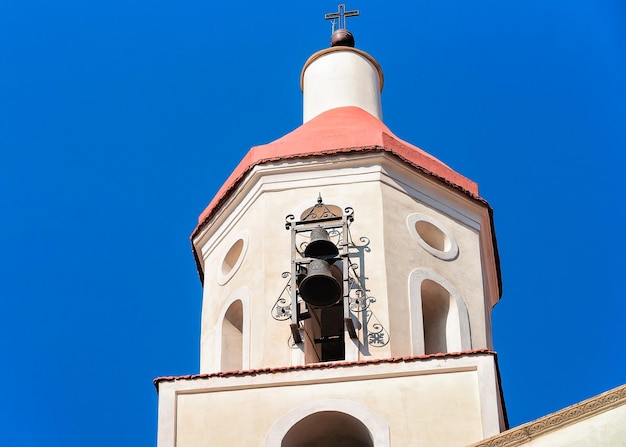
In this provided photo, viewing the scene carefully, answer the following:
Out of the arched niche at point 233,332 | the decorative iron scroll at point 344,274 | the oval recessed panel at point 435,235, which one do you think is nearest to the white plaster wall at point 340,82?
the oval recessed panel at point 435,235

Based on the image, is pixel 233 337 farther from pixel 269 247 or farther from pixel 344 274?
pixel 344 274

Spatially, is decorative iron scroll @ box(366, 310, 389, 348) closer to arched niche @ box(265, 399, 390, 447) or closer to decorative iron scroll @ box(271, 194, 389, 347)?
decorative iron scroll @ box(271, 194, 389, 347)

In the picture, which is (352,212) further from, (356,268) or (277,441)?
(277,441)

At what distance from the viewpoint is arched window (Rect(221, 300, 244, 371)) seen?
2802 centimetres

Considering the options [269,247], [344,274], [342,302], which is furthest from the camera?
[269,247]

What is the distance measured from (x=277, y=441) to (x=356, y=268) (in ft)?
10.3

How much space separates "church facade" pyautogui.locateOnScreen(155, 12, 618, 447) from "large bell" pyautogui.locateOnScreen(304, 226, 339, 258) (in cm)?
2

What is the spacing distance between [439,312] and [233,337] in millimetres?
2944

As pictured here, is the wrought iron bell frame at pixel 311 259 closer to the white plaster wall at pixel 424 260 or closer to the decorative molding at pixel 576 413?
the white plaster wall at pixel 424 260

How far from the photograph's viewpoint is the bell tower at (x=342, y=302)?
25.3m

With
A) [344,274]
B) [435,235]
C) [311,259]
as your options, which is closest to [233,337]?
[311,259]

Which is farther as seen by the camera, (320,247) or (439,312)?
(439,312)

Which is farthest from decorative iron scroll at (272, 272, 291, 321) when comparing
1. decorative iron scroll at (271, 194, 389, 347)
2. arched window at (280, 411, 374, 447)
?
arched window at (280, 411, 374, 447)

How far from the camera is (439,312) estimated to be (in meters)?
28.0
